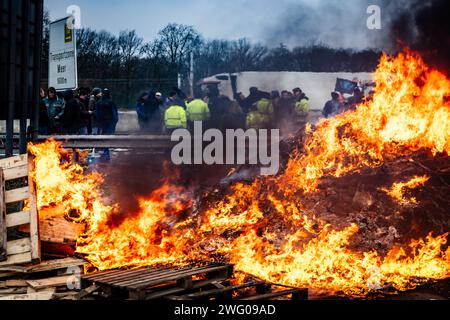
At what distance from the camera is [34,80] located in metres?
9.77

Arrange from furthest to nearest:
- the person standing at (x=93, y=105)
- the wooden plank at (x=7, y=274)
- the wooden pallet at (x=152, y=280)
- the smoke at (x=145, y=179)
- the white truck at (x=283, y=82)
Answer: the white truck at (x=283, y=82) → the person standing at (x=93, y=105) → the smoke at (x=145, y=179) → the wooden plank at (x=7, y=274) → the wooden pallet at (x=152, y=280)

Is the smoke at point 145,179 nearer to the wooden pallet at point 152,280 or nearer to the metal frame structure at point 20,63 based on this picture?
the wooden pallet at point 152,280

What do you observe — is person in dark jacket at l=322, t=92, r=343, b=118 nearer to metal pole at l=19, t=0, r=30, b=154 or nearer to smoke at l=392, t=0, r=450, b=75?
smoke at l=392, t=0, r=450, b=75

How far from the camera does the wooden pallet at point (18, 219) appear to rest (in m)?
6.81

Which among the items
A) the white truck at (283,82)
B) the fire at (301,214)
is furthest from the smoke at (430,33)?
the white truck at (283,82)

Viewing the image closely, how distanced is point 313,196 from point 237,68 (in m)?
14.9

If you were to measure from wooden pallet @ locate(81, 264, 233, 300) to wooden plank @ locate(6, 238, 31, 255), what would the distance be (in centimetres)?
101

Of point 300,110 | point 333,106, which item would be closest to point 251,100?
point 300,110

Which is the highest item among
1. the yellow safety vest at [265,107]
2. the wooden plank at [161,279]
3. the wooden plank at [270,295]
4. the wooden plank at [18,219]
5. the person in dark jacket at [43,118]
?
the yellow safety vest at [265,107]

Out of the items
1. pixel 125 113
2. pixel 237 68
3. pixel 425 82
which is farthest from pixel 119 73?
pixel 425 82

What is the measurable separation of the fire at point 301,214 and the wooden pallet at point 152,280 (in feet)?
1.72

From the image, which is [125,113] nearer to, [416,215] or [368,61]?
[368,61]

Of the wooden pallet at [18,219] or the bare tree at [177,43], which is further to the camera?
the bare tree at [177,43]

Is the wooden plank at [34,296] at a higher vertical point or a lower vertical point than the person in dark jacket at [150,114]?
lower
